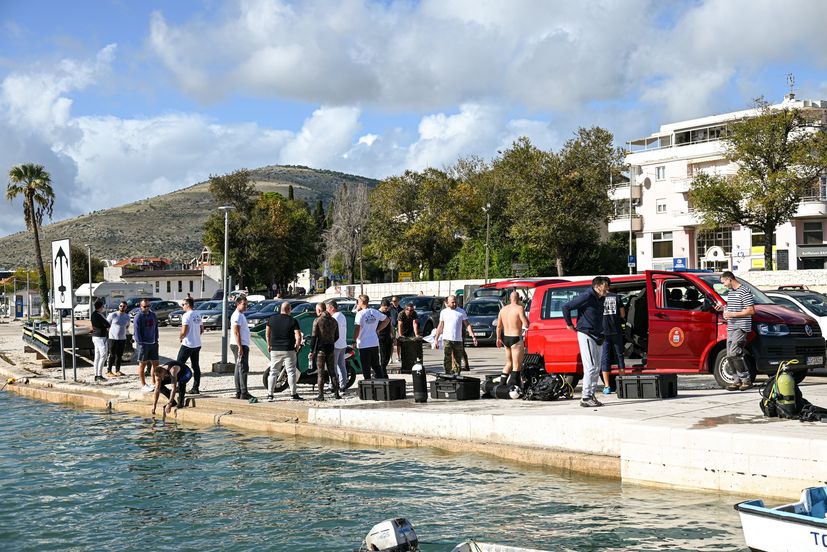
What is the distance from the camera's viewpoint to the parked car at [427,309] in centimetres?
3509

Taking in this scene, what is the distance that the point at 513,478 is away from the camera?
1254cm

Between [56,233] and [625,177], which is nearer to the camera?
[625,177]

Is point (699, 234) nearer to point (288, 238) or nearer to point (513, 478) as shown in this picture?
point (288, 238)

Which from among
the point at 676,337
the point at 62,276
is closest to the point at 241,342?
the point at 62,276

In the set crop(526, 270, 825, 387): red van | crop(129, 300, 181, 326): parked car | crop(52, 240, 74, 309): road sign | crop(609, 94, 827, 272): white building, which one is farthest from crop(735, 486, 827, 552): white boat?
crop(609, 94, 827, 272): white building

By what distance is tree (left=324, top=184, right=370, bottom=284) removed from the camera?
9769 cm

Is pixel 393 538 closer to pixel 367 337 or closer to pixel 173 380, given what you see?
pixel 367 337

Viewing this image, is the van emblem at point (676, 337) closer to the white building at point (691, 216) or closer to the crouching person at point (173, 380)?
the crouching person at point (173, 380)

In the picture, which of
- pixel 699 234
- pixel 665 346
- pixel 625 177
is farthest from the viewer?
pixel 625 177

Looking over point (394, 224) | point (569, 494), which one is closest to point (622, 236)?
point (394, 224)

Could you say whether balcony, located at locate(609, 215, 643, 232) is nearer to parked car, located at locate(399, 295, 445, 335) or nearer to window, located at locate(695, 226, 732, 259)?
window, located at locate(695, 226, 732, 259)

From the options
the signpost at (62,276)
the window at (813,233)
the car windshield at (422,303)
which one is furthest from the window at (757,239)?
the signpost at (62,276)

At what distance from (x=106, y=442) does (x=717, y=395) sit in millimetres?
10688

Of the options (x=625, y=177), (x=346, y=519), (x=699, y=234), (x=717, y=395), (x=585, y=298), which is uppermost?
(x=625, y=177)
